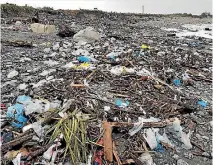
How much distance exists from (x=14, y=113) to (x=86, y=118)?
2.55ft

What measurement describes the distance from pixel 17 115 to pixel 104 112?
3.13 feet

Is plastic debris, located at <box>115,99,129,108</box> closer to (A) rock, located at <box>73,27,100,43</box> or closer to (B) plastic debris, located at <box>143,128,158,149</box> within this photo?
(B) plastic debris, located at <box>143,128,158,149</box>

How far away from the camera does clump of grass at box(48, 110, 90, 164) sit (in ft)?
8.27

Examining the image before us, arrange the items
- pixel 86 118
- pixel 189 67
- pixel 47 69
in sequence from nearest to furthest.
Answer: pixel 86 118
pixel 47 69
pixel 189 67

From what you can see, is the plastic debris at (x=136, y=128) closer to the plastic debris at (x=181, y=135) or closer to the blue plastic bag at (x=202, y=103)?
the plastic debris at (x=181, y=135)

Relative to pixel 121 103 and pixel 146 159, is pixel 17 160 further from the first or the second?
pixel 121 103

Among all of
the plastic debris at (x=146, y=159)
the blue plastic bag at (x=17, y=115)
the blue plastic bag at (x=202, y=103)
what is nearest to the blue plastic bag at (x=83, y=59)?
the blue plastic bag at (x=202, y=103)

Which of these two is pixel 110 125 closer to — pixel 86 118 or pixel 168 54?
pixel 86 118

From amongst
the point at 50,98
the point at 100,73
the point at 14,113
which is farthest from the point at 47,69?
the point at 14,113

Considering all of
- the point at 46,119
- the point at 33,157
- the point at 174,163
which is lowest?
the point at 174,163

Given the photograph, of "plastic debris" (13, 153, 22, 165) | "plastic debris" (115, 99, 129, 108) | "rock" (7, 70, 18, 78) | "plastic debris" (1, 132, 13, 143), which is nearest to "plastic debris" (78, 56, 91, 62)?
"rock" (7, 70, 18, 78)

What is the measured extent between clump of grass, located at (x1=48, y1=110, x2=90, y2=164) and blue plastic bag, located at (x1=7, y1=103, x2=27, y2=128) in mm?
397

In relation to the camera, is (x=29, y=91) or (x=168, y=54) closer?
(x=29, y=91)

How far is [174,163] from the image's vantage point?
2.78 meters
